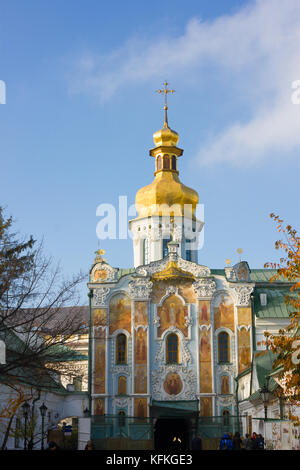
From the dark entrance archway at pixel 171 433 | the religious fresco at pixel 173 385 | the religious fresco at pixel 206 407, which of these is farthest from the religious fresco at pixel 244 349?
the dark entrance archway at pixel 171 433

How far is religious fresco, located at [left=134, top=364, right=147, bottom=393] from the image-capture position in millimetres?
36375

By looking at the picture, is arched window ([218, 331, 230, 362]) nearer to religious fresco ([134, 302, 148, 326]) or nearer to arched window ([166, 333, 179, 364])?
arched window ([166, 333, 179, 364])

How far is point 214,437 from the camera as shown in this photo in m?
35.3

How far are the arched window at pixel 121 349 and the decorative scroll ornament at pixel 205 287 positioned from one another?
4.71 m

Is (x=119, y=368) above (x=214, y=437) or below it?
above

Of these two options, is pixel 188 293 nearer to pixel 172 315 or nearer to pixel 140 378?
pixel 172 315

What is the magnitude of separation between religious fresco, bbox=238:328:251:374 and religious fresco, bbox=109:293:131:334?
238 inches

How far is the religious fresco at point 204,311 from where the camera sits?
123ft

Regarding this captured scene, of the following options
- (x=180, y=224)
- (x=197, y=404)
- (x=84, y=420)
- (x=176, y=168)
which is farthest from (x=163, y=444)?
(x=176, y=168)

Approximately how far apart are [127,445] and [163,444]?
25.2 ft

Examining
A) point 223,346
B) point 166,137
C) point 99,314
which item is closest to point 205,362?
point 223,346

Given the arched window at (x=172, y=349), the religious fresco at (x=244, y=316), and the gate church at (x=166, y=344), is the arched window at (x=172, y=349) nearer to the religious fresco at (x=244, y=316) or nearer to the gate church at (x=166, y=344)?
the gate church at (x=166, y=344)

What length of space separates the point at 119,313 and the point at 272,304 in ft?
28.4
